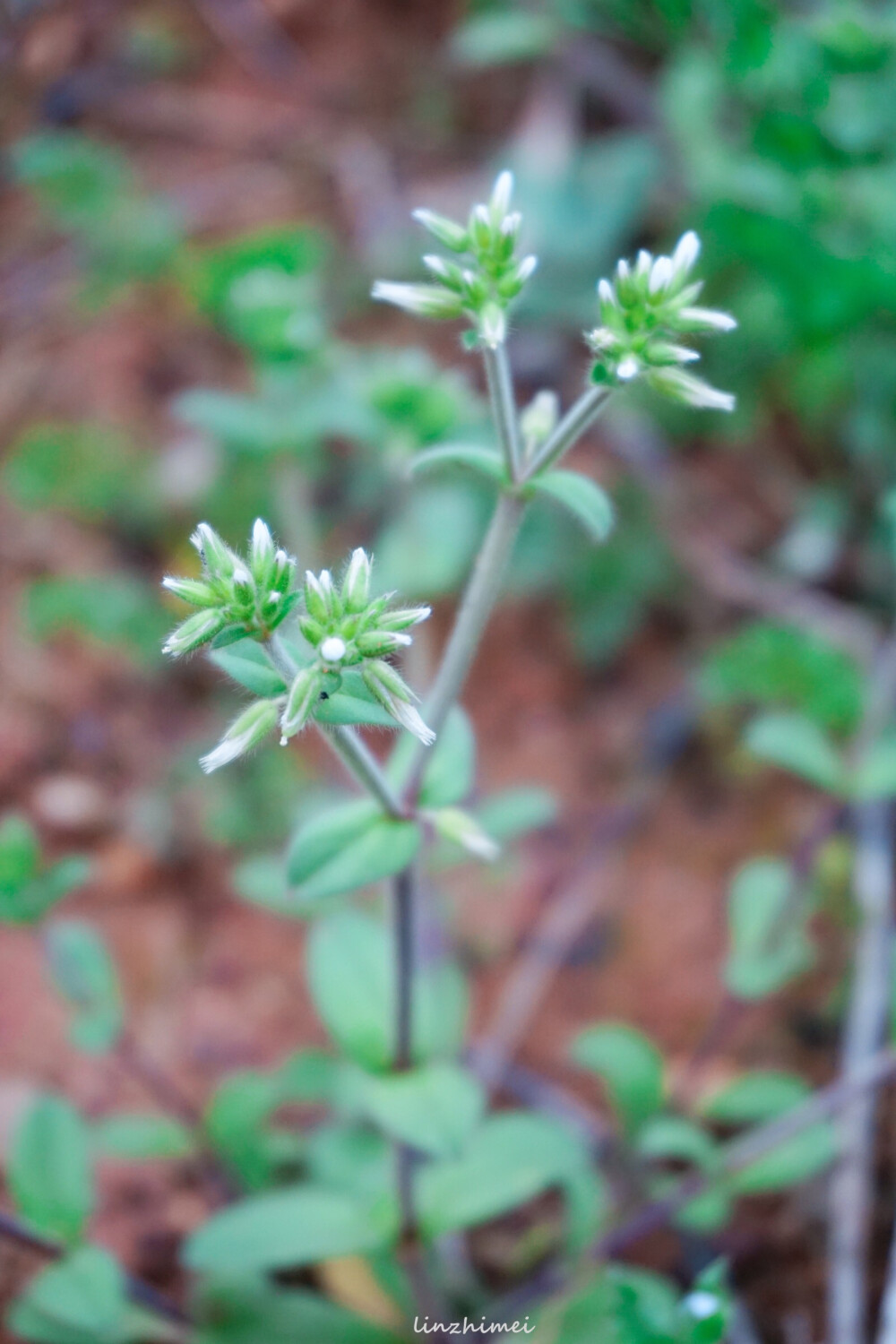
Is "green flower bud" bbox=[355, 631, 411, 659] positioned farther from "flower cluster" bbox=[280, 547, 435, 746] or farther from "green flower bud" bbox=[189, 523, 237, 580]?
"green flower bud" bbox=[189, 523, 237, 580]

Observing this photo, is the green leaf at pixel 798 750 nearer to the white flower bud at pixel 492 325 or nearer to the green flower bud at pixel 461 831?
the green flower bud at pixel 461 831

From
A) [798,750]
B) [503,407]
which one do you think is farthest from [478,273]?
[798,750]

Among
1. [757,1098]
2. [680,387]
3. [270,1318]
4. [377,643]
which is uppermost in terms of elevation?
[680,387]

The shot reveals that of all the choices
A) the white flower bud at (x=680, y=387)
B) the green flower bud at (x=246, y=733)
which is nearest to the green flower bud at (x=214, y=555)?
the green flower bud at (x=246, y=733)

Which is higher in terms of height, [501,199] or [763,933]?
[501,199]

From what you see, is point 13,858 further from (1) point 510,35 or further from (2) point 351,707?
(1) point 510,35

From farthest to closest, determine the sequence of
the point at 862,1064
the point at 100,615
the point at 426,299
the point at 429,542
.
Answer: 1. the point at 100,615
2. the point at 429,542
3. the point at 862,1064
4. the point at 426,299

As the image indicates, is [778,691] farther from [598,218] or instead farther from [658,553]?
[598,218]
